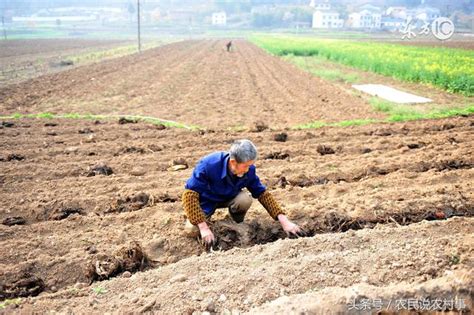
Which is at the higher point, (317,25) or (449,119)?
(317,25)

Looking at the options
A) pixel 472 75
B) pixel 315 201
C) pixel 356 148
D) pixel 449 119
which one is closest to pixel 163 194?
pixel 315 201

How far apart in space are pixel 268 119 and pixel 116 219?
6.86m

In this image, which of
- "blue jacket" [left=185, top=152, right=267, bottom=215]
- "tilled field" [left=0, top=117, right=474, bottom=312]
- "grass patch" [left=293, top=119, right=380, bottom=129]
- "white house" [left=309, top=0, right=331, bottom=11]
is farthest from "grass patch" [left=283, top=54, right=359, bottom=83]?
"white house" [left=309, top=0, right=331, bottom=11]

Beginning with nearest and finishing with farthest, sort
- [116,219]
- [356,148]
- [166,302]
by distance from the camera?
1. [166,302]
2. [116,219]
3. [356,148]

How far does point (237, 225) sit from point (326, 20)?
396 feet

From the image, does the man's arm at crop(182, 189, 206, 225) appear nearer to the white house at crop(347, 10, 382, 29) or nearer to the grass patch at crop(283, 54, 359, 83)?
the grass patch at crop(283, 54, 359, 83)

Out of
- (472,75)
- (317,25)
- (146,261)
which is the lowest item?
(146,261)

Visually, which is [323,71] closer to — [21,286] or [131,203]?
[131,203]

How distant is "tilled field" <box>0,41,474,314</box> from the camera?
347 centimetres

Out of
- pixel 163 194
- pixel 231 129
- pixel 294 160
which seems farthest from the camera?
pixel 231 129

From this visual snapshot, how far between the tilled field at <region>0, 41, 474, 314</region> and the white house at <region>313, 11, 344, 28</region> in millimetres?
112690

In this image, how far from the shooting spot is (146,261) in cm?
442

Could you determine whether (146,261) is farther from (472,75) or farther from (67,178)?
(472,75)

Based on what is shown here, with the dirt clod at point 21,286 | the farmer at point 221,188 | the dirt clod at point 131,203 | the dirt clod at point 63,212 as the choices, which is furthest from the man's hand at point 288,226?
the dirt clod at point 63,212
